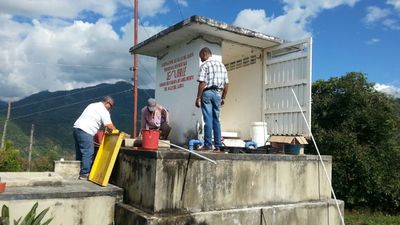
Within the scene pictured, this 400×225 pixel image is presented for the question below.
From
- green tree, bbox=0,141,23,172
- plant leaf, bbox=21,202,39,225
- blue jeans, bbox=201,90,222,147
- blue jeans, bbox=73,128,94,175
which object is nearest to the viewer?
plant leaf, bbox=21,202,39,225

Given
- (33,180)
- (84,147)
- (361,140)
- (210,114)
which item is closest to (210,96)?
(210,114)

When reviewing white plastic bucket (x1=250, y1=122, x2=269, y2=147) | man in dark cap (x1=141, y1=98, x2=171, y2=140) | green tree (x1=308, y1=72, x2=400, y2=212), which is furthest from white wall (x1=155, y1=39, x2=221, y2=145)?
green tree (x1=308, y1=72, x2=400, y2=212)

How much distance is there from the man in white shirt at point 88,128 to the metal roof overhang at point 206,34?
2.30 meters

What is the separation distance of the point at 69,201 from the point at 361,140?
36.8ft

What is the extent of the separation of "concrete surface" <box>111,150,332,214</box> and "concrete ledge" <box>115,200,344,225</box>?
0.10m

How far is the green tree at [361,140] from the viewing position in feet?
44.4

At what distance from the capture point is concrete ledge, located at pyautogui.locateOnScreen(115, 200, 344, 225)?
5.25 m

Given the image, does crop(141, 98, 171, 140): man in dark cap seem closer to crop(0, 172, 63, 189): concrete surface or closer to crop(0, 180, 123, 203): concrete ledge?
crop(0, 180, 123, 203): concrete ledge

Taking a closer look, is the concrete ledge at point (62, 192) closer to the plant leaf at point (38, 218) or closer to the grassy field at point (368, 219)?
the plant leaf at point (38, 218)

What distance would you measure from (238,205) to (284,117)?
9.82 feet

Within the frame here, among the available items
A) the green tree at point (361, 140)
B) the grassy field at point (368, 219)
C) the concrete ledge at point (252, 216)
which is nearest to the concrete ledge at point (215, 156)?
the concrete ledge at point (252, 216)

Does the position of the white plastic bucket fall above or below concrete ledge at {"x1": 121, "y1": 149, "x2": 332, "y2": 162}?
above

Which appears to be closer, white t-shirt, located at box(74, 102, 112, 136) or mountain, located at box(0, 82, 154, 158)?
white t-shirt, located at box(74, 102, 112, 136)

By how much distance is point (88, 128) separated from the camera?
274 inches
